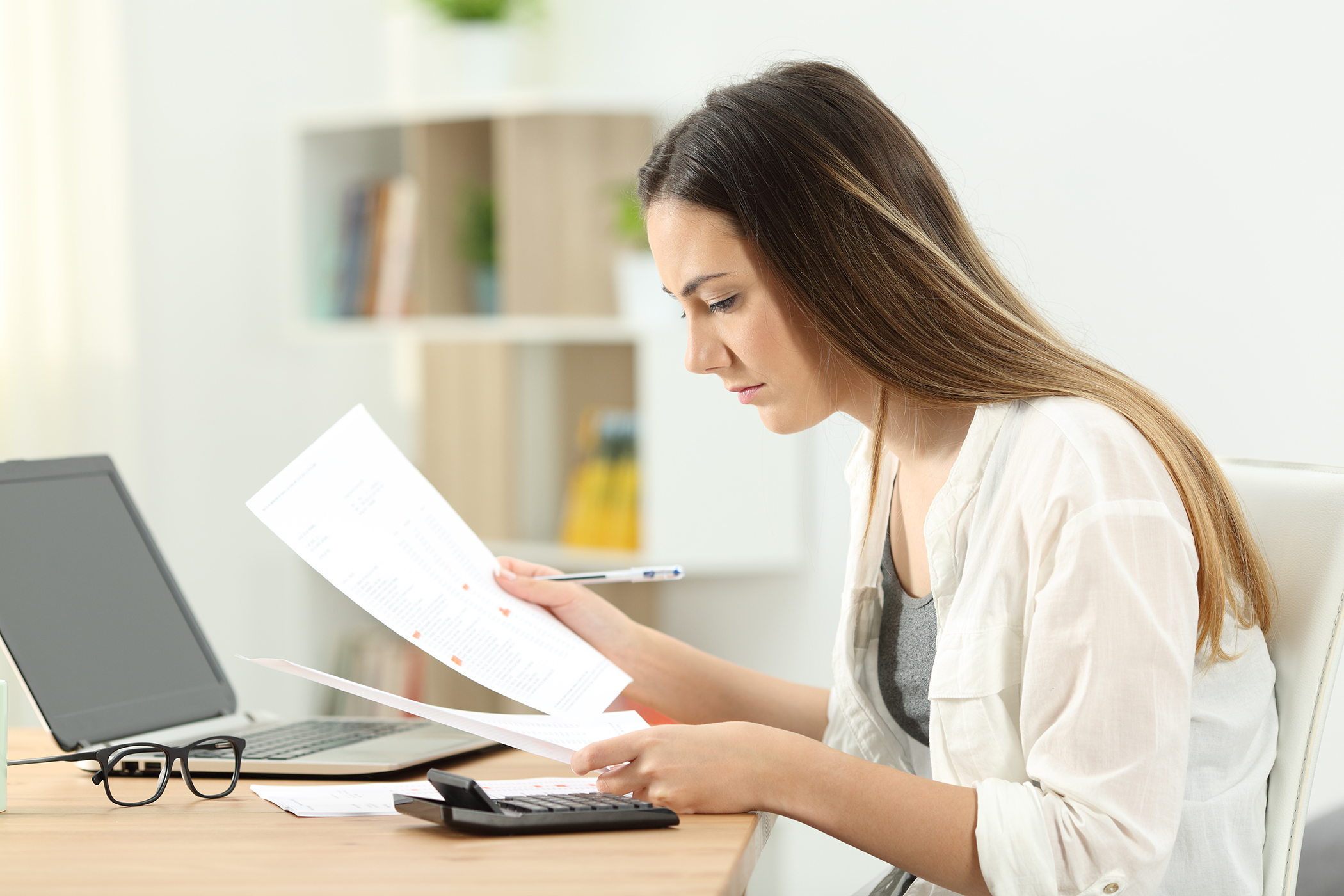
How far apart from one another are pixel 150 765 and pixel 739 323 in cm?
63

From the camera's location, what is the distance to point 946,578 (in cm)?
103

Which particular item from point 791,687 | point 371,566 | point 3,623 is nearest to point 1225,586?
point 791,687

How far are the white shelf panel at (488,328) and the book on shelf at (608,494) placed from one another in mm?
187

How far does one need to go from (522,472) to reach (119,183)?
107cm

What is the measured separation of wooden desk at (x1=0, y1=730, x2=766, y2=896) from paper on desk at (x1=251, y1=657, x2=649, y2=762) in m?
0.07

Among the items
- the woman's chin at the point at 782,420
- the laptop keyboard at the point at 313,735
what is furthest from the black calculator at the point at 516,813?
the woman's chin at the point at 782,420

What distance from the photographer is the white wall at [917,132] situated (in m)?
2.06

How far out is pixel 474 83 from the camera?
98.3 inches

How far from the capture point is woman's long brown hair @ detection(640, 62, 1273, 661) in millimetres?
1003

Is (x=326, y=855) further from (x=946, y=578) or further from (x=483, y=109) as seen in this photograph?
(x=483, y=109)

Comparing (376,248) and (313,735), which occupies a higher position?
(376,248)

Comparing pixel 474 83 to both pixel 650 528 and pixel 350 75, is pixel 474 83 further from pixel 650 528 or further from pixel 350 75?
pixel 650 528

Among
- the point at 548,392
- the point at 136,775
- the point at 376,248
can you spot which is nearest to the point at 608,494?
the point at 548,392

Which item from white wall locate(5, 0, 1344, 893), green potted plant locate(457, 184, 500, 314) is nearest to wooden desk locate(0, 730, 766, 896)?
white wall locate(5, 0, 1344, 893)
